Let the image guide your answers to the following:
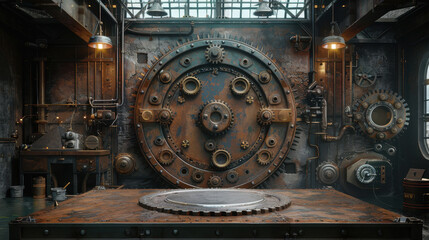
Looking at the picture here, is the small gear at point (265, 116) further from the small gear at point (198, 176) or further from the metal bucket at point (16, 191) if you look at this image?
the metal bucket at point (16, 191)

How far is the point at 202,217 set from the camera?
9.48ft

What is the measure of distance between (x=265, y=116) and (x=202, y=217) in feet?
16.5

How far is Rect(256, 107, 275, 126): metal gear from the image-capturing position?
772cm

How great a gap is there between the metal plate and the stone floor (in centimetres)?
305

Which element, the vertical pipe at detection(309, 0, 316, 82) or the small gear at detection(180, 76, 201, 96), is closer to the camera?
the small gear at detection(180, 76, 201, 96)

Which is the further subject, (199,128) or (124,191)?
(199,128)

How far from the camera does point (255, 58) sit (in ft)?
26.1

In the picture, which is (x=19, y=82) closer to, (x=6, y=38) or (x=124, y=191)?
(x=6, y=38)

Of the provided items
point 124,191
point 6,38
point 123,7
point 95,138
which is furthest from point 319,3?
point 6,38

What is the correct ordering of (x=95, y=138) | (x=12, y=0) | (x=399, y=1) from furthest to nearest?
(x=95, y=138) < (x=12, y=0) < (x=399, y=1)

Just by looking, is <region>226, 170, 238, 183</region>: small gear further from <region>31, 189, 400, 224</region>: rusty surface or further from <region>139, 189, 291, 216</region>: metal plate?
<region>31, 189, 400, 224</region>: rusty surface

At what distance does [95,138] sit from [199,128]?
2.16 metres

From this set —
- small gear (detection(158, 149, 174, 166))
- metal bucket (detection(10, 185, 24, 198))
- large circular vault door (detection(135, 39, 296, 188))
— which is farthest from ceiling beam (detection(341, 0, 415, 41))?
metal bucket (detection(10, 185, 24, 198))

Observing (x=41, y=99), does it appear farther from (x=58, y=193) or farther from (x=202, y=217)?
(x=202, y=217)
